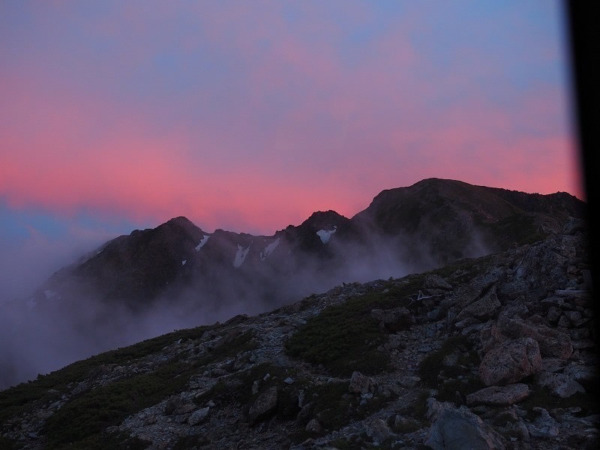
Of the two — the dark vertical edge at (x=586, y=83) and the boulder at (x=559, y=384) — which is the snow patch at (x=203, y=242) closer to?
the dark vertical edge at (x=586, y=83)

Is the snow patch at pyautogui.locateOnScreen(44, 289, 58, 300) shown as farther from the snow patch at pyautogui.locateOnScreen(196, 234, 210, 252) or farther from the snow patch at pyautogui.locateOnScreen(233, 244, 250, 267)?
the snow patch at pyautogui.locateOnScreen(233, 244, 250, 267)

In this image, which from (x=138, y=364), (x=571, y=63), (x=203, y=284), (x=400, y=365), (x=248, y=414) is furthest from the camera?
(x=203, y=284)

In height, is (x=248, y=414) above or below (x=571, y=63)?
below

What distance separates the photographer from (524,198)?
386ft

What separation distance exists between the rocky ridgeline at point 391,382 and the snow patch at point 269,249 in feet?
301

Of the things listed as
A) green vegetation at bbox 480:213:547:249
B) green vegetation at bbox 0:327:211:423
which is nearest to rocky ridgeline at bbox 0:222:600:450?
green vegetation at bbox 0:327:211:423

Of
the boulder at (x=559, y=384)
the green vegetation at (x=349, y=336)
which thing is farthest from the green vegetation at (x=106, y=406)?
the boulder at (x=559, y=384)

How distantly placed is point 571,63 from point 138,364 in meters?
36.0

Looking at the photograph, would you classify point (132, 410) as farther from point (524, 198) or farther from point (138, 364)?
point (524, 198)

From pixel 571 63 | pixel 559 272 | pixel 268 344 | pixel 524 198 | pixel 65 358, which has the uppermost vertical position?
pixel 524 198

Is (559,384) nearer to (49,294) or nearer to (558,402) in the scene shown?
(558,402)

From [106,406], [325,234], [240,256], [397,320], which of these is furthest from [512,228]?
[240,256]

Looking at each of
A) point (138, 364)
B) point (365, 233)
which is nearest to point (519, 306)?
point (138, 364)

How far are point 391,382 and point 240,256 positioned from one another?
4561 inches
